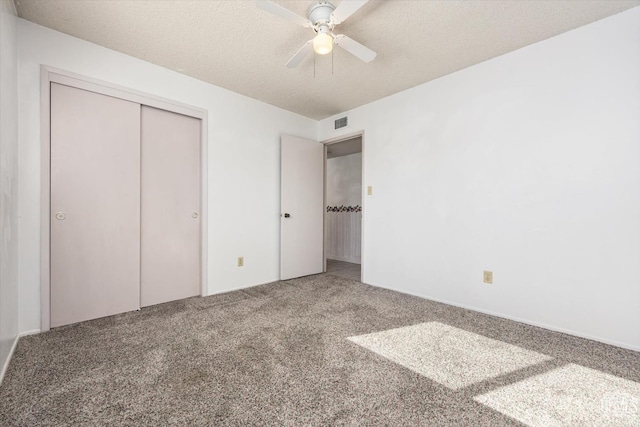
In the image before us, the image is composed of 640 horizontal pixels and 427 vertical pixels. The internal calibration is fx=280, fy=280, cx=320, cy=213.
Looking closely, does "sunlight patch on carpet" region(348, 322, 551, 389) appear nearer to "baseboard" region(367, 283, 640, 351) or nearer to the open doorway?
"baseboard" region(367, 283, 640, 351)

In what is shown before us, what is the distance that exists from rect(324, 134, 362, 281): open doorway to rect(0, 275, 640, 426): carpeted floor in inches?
114

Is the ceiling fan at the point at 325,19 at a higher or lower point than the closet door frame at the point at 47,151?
higher

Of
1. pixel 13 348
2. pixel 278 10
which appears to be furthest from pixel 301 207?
pixel 13 348

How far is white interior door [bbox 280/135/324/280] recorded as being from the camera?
376cm

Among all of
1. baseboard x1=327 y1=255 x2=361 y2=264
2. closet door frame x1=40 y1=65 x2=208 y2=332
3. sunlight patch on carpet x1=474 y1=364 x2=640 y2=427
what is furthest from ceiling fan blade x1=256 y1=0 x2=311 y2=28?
baseboard x1=327 y1=255 x2=361 y2=264

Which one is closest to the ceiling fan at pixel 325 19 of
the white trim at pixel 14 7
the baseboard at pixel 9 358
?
the white trim at pixel 14 7

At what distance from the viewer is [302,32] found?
7.25ft

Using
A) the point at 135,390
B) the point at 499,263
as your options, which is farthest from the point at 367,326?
the point at 135,390

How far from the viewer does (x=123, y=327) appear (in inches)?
87.8

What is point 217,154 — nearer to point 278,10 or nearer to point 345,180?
point 278,10

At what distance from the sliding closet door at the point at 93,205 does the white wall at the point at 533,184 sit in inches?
109

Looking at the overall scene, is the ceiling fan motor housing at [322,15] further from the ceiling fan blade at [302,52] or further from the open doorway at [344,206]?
the open doorway at [344,206]

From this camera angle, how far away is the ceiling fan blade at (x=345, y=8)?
1.66 m

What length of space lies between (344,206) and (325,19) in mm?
3958
